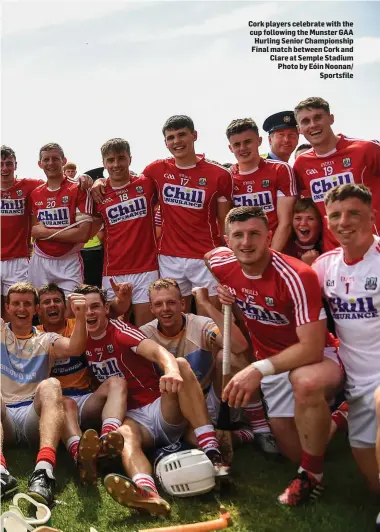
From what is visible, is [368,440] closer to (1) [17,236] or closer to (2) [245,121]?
(2) [245,121]

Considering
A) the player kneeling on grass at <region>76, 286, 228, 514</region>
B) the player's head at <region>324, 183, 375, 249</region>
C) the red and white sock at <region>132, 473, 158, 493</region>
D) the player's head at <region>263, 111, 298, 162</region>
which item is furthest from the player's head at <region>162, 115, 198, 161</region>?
the red and white sock at <region>132, 473, 158, 493</region>

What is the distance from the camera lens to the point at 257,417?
4.36 m

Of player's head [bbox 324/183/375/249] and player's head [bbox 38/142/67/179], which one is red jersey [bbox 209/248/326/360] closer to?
player's head [bbox 324/183/375/249]

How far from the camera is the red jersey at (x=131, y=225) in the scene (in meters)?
5.59

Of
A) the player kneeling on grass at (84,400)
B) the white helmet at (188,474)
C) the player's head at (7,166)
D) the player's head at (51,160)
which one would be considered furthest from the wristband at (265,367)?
the player's head at (7,166)

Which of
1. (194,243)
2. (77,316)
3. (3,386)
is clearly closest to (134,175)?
(194,243)

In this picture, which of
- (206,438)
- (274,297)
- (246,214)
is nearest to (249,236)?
(246,214)

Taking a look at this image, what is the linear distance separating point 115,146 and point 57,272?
1.49 m

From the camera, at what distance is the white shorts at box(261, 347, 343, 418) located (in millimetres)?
4004

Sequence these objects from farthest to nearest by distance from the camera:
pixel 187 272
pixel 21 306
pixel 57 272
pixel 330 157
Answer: pixel 57 272 < pixel 187 272 < pixel 330 157 < pixel 21 306

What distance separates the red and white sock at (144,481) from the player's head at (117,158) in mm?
2972

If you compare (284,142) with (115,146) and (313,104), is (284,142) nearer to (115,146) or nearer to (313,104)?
(313,104)

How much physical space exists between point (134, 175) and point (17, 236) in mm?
1479

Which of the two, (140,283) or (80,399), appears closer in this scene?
(80,399)
